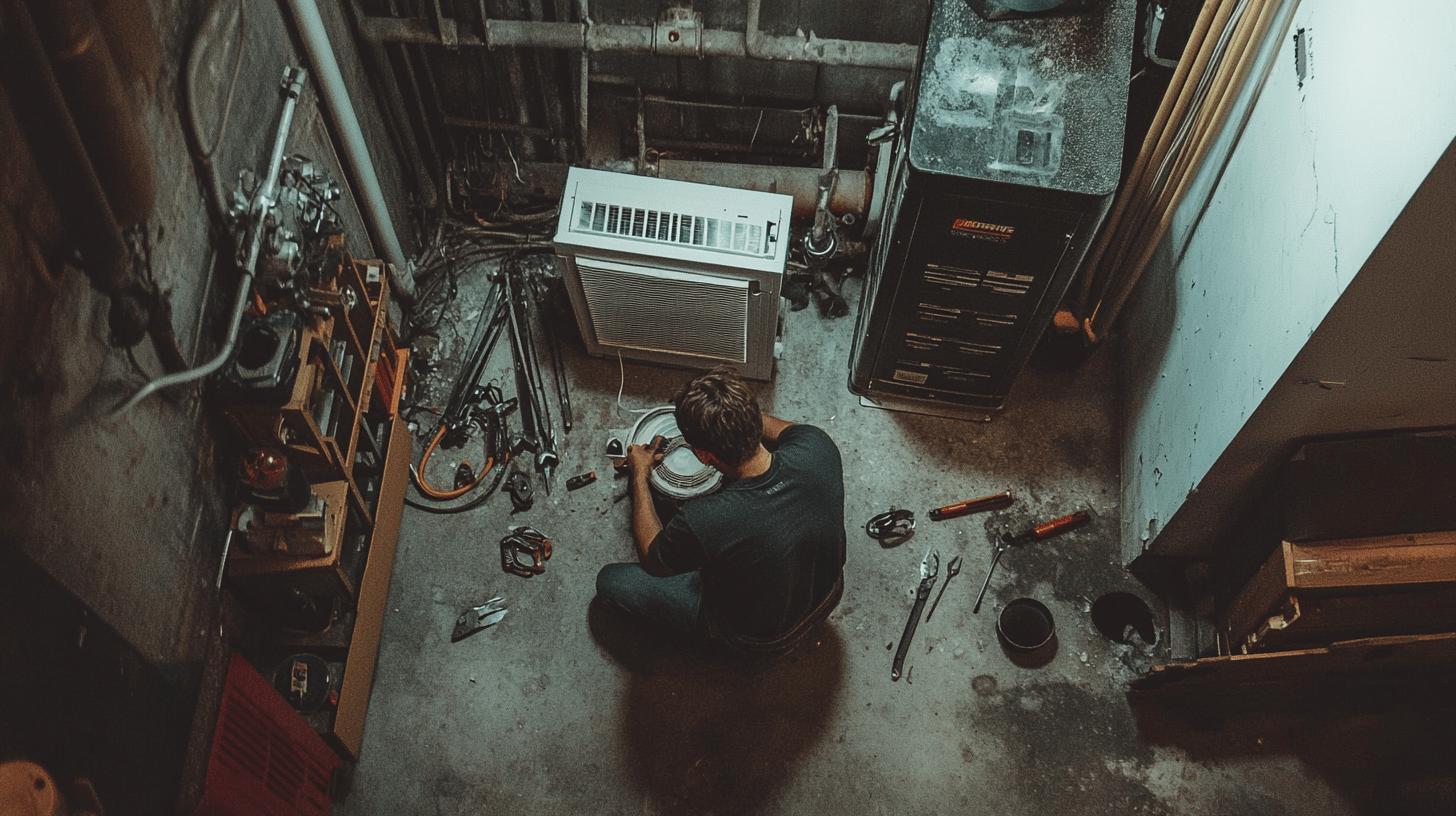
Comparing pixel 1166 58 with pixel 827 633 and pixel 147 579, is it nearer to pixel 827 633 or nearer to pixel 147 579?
pixel 827 633

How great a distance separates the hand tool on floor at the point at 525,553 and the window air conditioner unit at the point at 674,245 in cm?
88

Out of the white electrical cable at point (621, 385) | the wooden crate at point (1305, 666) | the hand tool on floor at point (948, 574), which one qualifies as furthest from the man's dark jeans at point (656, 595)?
the wooden crate at point (1305, 666)

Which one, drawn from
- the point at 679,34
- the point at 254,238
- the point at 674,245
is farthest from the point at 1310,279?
the point at 254,238

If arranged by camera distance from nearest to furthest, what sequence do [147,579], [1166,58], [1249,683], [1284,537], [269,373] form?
[147,579] → [269,373] → [1284,537] → [1249,683] → [1166,58]

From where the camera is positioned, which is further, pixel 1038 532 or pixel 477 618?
pixel 1038 532

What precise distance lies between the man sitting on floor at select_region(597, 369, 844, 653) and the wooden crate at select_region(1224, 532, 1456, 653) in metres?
1.26

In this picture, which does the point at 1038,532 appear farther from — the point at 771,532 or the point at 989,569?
the point at 771,532

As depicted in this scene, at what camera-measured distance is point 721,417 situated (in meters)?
2.30

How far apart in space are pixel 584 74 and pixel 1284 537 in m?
2.83

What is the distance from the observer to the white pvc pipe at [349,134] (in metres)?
2.82

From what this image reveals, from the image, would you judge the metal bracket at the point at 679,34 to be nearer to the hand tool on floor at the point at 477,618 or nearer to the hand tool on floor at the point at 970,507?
the hand tool on floor at the point at 970,507

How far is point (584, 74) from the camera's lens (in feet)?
11.8

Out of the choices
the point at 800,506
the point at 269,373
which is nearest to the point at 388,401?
the point at 269,373

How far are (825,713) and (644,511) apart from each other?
3.07ft
